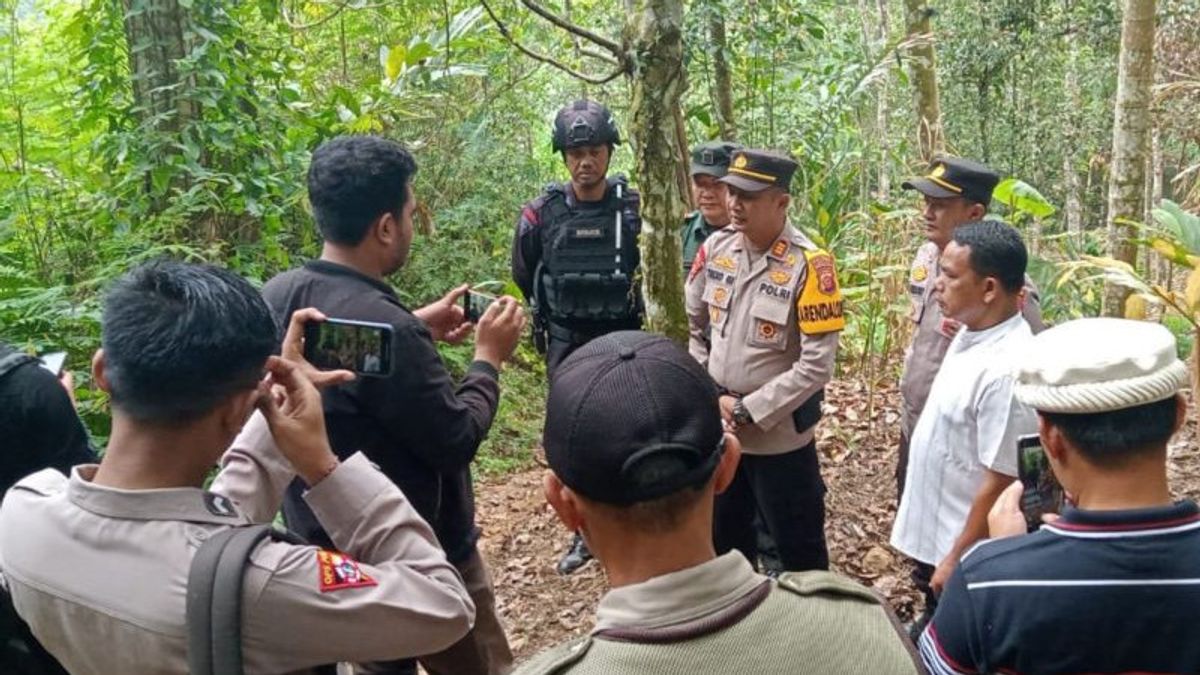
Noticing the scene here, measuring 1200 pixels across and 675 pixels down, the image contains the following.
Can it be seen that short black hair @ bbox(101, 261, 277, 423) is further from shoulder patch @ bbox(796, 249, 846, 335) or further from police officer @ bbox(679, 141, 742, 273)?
police officer @ bbox(679, 141, 742, 273)

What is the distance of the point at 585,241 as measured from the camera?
16.1 feet

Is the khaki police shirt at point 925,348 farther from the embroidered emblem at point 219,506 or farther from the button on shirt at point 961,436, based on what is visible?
the embroidered emblem at point 219,506

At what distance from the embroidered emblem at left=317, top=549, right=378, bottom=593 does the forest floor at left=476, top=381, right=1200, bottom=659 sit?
2830 mm

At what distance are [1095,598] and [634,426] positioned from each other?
906 mm

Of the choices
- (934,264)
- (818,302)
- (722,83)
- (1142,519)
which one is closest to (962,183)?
(934,264)

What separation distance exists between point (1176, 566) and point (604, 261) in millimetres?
3451

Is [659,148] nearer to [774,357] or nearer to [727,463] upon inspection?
[774,357]

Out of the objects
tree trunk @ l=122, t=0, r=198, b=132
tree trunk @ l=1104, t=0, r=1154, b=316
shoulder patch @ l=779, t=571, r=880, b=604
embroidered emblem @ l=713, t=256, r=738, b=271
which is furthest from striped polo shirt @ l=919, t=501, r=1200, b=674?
tree trunk @ l=1104, t=0, r=1154, b=316

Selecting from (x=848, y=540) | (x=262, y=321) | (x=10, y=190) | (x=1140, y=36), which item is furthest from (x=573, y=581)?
(x=1140, y=36)

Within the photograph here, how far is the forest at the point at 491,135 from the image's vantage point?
481 cm

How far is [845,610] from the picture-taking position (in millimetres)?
1323

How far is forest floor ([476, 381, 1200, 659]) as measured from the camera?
4551 mm

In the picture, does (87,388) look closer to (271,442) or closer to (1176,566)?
(271,442)

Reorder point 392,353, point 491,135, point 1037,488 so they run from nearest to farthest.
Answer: point 1037,488 < point 392,353 < point 491,135
